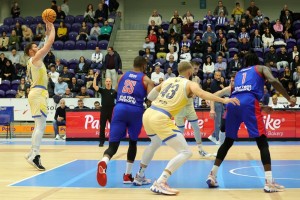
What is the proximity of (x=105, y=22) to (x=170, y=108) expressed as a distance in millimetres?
19747

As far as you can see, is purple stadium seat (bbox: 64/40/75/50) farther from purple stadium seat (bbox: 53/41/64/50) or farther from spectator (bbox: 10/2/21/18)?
spectator (bbox: 10/2/21/18)

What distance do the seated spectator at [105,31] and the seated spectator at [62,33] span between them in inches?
74.3

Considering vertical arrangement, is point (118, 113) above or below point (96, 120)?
above

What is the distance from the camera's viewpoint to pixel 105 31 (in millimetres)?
26297

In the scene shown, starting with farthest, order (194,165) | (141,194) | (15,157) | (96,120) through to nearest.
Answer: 1. (96,120)
2. (15,157)
3. (194,165)
4. (141,194)

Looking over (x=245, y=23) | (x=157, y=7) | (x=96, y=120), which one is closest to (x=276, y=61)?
(x=245, y=23)

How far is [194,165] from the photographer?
419 inches

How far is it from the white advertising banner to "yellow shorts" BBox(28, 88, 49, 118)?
35.4ft

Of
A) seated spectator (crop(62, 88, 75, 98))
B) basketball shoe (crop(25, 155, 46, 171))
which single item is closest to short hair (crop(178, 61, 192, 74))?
basketball shoe (crop(25, 155, 46, 171))

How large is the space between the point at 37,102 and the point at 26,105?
11.6 m

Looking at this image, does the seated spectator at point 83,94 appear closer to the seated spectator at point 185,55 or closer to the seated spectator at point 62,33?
the seated spectator at point 185,55

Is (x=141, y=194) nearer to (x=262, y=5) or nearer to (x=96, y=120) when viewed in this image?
(x=96, y=120)

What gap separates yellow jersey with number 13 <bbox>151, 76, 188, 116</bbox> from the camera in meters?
7.36

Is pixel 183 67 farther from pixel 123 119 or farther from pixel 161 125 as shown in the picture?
pixel 123 119
